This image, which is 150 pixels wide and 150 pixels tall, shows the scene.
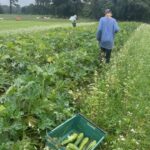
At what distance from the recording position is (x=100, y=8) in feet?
279

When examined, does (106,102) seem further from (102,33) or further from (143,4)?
(143,4)

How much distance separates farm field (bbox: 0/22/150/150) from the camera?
5.47 m

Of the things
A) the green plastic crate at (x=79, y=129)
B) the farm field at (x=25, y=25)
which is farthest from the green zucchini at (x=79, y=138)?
the farm field at (x=25, y=25)

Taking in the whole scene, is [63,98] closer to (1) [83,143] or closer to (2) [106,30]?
(1) [83,143]

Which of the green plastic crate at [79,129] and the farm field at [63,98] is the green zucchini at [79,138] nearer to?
the green plastic crate at [79,129]

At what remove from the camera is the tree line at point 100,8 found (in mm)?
83062

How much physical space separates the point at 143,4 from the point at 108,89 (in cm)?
8000

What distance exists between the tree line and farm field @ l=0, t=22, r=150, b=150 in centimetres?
7296

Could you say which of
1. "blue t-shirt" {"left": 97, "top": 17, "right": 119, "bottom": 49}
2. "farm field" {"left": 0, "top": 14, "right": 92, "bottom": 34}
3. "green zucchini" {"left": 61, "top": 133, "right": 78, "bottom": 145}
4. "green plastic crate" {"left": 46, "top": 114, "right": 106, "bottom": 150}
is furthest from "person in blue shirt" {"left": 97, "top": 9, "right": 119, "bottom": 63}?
"farm field" {"left": 0, "top": 14, "right": 92, "bottom": 34}

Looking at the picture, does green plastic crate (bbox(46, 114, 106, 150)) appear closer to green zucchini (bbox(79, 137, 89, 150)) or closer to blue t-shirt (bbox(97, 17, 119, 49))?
green zucchini (bbox(79, 137, 89, 150))

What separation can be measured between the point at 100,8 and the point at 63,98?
8016 cm

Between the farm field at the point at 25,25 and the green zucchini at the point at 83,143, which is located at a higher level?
the green zucchini at the point at 83,143

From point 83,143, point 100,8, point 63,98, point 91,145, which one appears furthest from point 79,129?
point 100,8

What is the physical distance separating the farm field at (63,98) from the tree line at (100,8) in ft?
239
